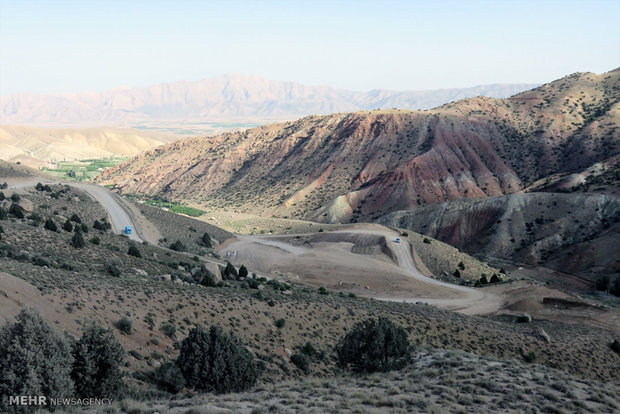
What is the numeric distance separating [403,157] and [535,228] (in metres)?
49.1

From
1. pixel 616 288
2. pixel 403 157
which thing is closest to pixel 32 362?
pixel 616 288

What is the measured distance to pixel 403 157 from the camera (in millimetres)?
127000

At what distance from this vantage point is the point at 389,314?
3650 cm

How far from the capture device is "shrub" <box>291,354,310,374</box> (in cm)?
2545

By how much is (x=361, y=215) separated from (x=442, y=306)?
62.7 meters

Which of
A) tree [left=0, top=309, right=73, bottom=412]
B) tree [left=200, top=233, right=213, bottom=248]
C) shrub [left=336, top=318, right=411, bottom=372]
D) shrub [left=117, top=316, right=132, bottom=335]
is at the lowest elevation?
tree [left=200, top=233, right=213, bottom=248]

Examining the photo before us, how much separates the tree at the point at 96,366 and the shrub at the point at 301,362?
11.0m

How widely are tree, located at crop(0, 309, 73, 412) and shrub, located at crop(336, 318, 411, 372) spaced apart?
1273 cm

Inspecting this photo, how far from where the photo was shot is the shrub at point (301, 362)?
2545 centimetres

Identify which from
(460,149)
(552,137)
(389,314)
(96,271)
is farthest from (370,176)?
(96,271)

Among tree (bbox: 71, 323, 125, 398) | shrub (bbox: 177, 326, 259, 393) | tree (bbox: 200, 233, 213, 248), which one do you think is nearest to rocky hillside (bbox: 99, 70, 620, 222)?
tree (bbox: 200, 233, 213, 248)

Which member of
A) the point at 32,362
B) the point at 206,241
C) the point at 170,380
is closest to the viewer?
the point at 32,362

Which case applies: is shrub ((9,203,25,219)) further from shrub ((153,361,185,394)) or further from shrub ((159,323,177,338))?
shrub ((153,361,185,394))

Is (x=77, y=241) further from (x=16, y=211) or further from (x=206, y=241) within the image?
(x=206, y=241)
